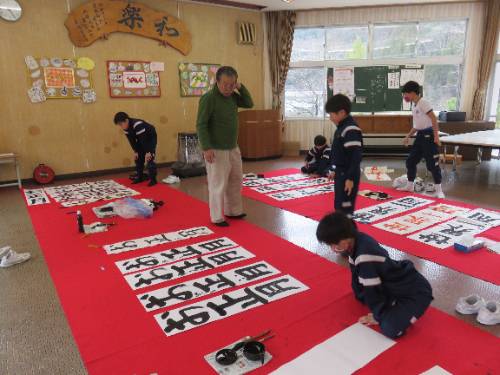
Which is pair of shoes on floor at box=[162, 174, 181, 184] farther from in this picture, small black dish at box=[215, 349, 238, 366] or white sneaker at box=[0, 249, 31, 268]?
small black dish at box=[215, 349, 238, 366]

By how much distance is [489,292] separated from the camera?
2.26 meters

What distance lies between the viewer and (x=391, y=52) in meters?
7.49

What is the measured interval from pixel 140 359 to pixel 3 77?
5352 millimetres

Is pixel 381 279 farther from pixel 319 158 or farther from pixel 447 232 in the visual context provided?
pixel 319 158

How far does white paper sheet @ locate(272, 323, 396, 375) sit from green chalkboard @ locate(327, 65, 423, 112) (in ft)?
20.8

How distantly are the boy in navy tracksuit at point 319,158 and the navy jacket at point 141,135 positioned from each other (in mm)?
2377

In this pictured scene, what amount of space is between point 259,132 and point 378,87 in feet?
8.19

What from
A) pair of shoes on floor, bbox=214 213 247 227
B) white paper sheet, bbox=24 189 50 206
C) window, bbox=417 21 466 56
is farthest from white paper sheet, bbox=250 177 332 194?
window, bbox=417 21 466 56

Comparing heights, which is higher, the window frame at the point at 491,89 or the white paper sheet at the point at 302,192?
the window frame at the point at 491,89

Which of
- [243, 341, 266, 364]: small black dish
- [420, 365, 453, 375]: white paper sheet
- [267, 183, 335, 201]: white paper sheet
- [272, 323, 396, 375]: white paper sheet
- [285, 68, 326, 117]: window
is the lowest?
[267, 183, 335, 201]: white paper sheet

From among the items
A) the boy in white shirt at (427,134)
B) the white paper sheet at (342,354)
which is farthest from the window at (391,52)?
the white paper sheet at (342,354)

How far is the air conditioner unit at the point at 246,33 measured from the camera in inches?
287

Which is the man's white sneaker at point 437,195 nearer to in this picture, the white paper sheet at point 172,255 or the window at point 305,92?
the white paper sheet at point 172,255

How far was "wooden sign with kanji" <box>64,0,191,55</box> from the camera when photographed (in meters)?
5.85
